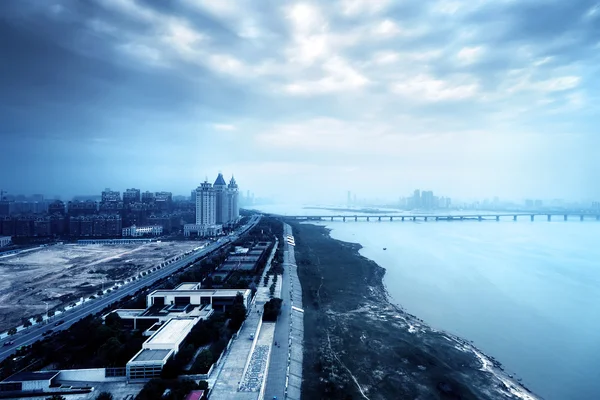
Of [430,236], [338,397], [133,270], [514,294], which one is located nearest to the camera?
[338,397]

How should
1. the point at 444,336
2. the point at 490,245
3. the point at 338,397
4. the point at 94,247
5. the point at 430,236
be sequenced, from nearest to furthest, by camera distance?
the point at 338,397 → the point at 444,336 → the point at 94,247 → the point at 490,245 → the point at 430,236

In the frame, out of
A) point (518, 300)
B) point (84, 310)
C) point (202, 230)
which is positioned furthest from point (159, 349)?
point (202, 230)

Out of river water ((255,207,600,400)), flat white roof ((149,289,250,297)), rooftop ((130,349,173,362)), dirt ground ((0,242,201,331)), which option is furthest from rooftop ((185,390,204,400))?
dirt ground ((0,242,201,331))

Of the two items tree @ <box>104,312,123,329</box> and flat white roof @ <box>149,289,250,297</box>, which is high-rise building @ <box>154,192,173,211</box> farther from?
tree @ <box>104,312,123,329</box>

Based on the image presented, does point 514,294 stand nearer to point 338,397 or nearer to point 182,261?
point 338,397

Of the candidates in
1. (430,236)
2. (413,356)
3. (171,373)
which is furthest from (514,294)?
(430,236)

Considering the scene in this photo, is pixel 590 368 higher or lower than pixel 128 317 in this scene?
lower

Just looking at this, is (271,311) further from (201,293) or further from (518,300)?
(518,300)
